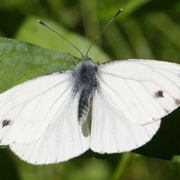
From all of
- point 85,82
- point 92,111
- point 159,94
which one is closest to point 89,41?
point 85,82

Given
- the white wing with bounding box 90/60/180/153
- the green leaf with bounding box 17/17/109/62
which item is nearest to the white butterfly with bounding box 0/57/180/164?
the white wing with bounding box 90/60/180/153

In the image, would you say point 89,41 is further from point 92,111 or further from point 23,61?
point 92,111

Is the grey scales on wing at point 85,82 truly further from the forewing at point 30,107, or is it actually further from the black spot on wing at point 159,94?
the black spot on wing at point 159,94

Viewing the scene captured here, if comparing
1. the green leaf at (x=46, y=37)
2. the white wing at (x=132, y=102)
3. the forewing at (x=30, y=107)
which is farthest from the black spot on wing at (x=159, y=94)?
the green leaf at (x=46, y=37)

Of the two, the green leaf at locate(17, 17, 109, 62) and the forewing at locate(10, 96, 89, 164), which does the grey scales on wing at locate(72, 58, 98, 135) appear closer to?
the forewing at locate(10, 96, 89, 164)

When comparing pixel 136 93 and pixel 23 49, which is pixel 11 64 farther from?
pixel 136 93
